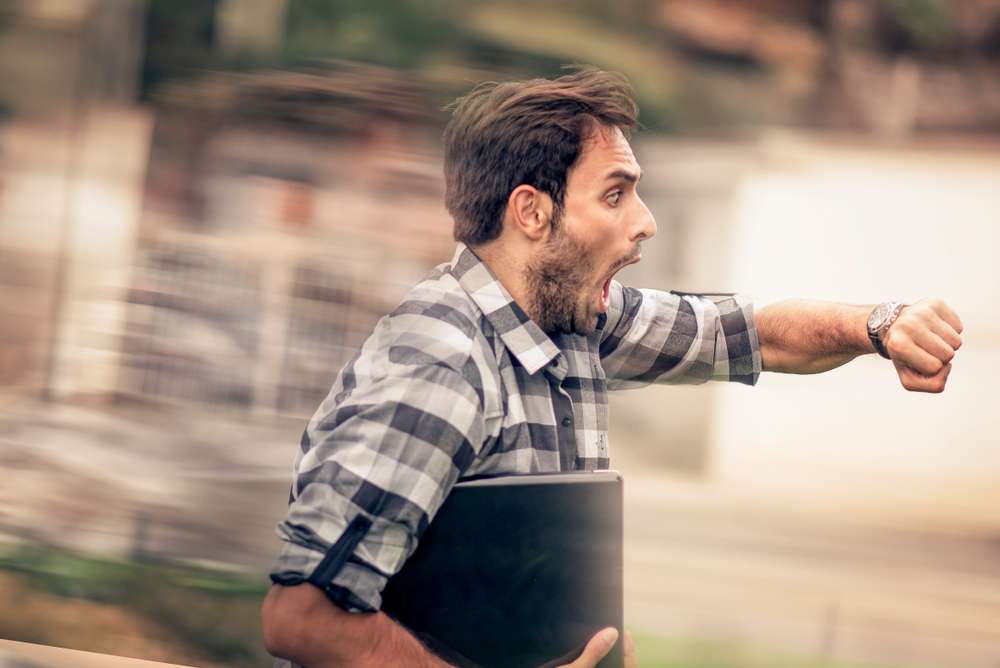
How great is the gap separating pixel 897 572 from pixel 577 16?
83.1 inches

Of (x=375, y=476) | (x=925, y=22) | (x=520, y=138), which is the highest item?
(x=925, y=22)

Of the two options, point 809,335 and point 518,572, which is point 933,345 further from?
point 518,572

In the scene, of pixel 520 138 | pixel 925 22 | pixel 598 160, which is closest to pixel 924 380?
pixel 598 160

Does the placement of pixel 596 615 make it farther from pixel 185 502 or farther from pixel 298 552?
pixel 185 502

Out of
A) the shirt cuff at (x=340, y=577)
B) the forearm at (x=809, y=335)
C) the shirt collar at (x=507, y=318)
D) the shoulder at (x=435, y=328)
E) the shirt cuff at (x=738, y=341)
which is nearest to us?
the shirt cuff at (x=340, y=577)

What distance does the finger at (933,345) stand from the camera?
6.44 feet

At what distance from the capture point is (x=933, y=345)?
1968 millimetres

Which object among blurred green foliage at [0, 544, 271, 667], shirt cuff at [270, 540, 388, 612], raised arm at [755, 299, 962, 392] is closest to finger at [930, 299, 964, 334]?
raised arm at [755, 299, 962, 392]

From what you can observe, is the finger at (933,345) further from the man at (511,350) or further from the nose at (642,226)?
the nose at (642,226)

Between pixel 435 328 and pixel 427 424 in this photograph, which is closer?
pixel 427 424

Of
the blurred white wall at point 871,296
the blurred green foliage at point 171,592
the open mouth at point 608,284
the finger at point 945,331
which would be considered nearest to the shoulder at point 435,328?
the open mouth at point 608,284

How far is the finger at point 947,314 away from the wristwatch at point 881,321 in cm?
7

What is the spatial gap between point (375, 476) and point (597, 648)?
17.5 inches

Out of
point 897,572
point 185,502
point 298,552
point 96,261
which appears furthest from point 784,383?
point 298,552
